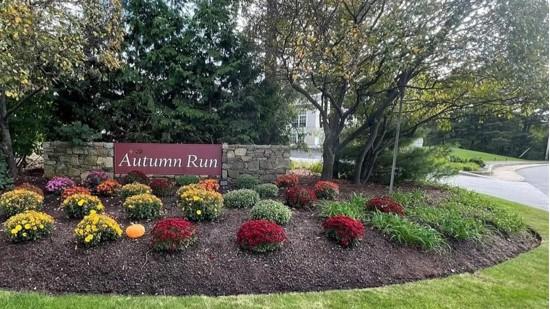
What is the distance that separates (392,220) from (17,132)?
24.1 feet

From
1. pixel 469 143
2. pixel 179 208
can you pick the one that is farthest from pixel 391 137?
A: pixel 469 143

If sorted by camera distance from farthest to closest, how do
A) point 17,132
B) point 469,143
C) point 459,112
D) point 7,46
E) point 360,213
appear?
point 469,143 < point 459,112 < point 17,132 < point 360,213 < point 7,46

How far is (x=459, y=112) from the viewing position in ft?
24.7

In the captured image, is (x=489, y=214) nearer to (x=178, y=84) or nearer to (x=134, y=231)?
(x=134, y=231)

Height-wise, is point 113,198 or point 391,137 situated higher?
point 391,137

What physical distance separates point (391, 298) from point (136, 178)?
15.4 feet

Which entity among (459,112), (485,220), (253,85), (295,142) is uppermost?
(253,85)

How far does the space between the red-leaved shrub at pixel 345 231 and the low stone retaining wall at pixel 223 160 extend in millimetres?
3380

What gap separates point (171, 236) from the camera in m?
3.22

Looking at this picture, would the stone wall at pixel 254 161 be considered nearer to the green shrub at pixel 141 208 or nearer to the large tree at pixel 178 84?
the large tree at pixel 178 84

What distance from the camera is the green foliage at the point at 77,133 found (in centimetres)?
628

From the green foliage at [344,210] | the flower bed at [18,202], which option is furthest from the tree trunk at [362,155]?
the flower bed at [18,202]

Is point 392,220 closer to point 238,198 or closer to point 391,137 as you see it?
point 238,198

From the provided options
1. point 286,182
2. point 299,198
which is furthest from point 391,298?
point 286,182
